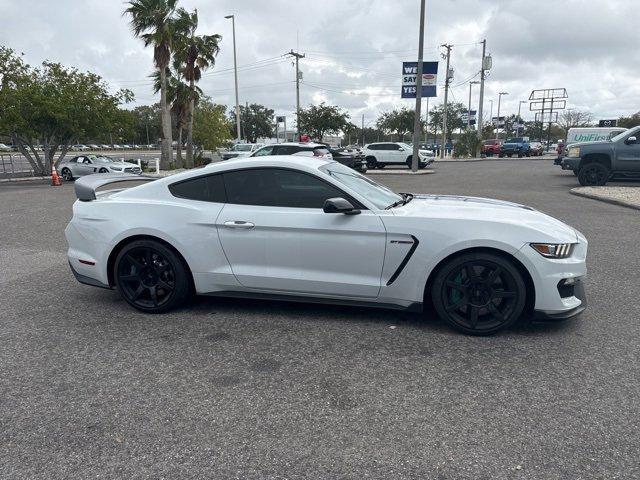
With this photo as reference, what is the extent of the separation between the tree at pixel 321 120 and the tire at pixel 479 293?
3950cm

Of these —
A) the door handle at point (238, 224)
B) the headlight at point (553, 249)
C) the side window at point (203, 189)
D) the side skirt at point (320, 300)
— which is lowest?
the side skirt at point (320, 300)

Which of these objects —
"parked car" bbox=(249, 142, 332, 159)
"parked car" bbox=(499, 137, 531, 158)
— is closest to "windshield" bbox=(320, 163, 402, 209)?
"parked car" bbox=(249, 142, 332, 159)

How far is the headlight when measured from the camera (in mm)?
3625

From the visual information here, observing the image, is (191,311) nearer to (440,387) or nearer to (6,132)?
(440,387)

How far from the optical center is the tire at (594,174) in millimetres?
15269

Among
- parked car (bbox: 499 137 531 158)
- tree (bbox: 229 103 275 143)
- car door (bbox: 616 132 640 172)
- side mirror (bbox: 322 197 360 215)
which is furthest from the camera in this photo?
tree (bbox: 229 103 275 143)

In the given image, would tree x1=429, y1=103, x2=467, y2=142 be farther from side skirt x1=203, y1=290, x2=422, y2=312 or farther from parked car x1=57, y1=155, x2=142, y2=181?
side skirt x1=203, y1=290, x2=422, y2=312

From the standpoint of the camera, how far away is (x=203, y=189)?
4.32 meters

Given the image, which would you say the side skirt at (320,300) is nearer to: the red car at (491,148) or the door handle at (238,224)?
the door handle at (238,224)

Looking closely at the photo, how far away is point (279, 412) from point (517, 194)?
519 inches

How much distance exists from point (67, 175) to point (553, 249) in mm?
24432

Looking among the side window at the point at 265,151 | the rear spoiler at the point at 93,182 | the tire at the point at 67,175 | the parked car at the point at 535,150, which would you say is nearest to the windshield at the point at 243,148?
the tire at the point at 67,175

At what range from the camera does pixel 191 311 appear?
446 centimetres

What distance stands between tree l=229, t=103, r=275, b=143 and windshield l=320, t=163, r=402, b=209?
97.1 meters
